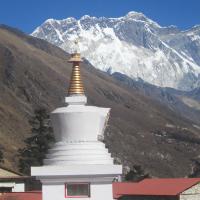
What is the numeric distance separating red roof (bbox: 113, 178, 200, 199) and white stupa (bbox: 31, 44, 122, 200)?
52.9 ft

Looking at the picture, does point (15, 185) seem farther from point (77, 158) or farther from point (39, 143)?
point (77, 158)

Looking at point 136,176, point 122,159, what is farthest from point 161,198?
point 122,159

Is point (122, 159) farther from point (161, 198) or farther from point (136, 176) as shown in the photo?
point (161, 198)

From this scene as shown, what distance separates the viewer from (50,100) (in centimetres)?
19812

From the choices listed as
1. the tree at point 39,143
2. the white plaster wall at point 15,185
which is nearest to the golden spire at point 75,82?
the white plaster wall at point 15,185

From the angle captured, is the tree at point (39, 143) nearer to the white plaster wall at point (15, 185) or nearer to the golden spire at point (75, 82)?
the white plaster wall at point (15, 185)

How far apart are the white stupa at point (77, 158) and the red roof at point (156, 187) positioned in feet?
52.9

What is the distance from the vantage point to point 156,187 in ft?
147

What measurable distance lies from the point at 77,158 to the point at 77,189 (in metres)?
1.35

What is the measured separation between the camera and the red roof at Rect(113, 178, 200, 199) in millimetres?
42875

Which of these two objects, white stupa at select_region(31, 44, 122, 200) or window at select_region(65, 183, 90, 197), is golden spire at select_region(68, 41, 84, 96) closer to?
white stupa at select_region(31, 44, 122, 200)

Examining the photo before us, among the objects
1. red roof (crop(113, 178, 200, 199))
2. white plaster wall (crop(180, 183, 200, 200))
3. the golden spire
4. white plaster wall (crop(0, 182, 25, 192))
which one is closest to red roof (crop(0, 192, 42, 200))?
the golden spire

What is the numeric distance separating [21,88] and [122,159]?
38.9 metres

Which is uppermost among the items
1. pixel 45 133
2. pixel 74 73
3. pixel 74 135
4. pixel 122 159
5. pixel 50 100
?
pixel 50 100
